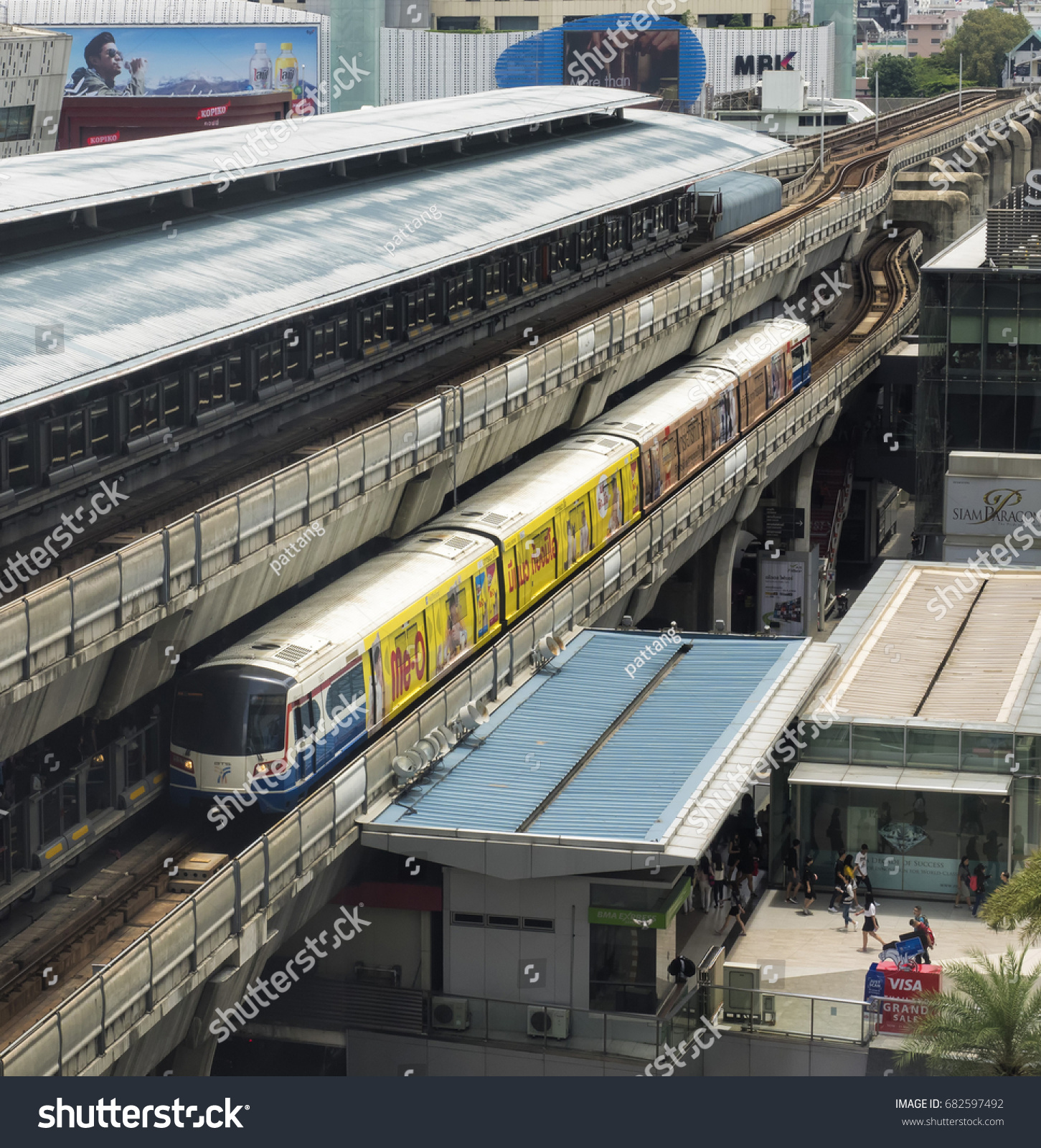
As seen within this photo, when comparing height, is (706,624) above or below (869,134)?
below

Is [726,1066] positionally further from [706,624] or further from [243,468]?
[706,624]

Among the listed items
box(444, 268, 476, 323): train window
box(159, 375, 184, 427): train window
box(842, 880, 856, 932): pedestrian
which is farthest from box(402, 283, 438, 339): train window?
box(842, 880, 856, 932): pedestrian

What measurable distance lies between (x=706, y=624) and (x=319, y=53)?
90375mm

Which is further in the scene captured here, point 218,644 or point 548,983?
point 218,644

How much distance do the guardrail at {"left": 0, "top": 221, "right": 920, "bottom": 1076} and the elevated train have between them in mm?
794

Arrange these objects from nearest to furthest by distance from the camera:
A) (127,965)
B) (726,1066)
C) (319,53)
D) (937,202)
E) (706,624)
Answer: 1. (127,965)
2. (726,1066)
3. (706,624)
4. (937,202)
5. (319,53)

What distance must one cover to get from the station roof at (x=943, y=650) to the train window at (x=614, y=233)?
17.2m

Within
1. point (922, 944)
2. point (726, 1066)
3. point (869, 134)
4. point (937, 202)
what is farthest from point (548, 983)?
point (869, 134)

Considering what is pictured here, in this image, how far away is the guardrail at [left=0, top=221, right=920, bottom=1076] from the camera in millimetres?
21469

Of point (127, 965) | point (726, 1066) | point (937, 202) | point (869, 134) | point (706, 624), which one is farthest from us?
point (869, 134)

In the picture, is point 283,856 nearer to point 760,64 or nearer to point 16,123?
point 16,123

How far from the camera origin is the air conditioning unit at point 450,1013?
29.6 meters

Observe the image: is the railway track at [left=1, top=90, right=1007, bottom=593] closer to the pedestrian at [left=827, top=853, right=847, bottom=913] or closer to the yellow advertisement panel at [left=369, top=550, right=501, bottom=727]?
the yellow advertisement panel at [left=369, top=550, right=501, bottom=727]

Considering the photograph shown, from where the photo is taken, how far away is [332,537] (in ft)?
111
